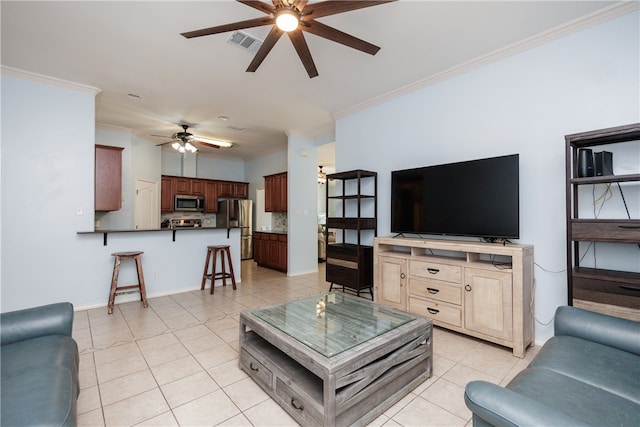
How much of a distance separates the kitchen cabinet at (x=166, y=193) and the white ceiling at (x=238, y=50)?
2485mm

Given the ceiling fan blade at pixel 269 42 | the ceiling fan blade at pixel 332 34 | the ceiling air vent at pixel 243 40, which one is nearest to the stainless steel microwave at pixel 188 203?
the ceiling air vent at pixel 243 40

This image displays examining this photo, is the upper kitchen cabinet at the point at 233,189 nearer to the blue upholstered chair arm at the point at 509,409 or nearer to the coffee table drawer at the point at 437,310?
the coffee table drawer at the point at 437,310

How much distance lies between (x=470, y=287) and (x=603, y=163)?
1444mm

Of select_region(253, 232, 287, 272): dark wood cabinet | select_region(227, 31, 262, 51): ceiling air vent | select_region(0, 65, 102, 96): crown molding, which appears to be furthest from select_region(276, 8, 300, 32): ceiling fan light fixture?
select_region(253, 232, 287, 272): dark wood cabinet

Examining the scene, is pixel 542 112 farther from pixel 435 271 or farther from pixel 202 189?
pixel 202 189

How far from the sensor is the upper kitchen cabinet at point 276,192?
6515mm

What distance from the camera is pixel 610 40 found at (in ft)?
7.84

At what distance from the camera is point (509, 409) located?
956mm

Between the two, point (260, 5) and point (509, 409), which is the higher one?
point (260, 5)

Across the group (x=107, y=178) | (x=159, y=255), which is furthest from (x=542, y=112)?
(x=107, y=178)

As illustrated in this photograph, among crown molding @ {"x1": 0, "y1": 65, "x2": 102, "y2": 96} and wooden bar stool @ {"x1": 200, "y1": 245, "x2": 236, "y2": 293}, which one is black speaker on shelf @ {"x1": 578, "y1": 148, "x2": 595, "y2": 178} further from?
crown molding @ {"x1": 0, "y1": 65, "x2": 102, "y2": 96}

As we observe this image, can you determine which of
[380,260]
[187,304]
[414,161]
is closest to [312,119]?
[414,161]

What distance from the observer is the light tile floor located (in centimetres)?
174

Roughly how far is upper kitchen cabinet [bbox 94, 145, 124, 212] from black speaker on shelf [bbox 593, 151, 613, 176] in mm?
5780
